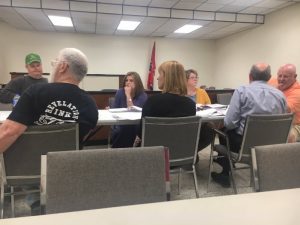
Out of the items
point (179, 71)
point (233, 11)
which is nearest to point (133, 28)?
point (233, 11)

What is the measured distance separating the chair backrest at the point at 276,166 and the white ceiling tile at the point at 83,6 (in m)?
4.70

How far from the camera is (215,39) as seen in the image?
8656 mm

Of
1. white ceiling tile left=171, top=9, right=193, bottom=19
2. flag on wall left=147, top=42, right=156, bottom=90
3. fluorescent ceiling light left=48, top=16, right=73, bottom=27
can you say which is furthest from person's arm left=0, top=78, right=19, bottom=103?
flag on wall left=147, top=42, right=156, bottom=90

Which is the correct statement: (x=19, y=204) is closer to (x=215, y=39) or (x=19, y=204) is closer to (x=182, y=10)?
(x=182, y=10)

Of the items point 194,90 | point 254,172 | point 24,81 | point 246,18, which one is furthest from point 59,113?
point 246,18

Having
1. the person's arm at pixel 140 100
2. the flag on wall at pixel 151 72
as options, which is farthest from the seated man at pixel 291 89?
the flag on wall at pixel 151 72

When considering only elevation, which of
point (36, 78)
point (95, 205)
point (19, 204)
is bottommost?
point (19, 204)

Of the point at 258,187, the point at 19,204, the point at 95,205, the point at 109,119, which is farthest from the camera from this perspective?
the point at 19,204

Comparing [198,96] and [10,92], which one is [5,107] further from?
[198,96]

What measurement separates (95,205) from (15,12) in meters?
5.72

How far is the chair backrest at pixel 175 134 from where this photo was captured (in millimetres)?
1788

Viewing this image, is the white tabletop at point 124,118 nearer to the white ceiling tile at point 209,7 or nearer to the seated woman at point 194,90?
the seated woman at point 194,90

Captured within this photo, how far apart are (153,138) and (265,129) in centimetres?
88

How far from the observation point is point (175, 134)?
185 centimetres
